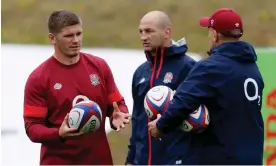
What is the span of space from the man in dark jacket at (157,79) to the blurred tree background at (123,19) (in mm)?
12124

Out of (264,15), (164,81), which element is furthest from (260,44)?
(164,81)

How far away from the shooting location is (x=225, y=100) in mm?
7020

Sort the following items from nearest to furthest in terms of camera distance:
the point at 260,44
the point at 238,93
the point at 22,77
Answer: the point at 238,93
the point at 22,77
the point at 260,44

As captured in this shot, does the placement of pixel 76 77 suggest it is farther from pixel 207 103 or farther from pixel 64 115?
pixel 207 103

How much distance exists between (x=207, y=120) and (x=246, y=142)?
1.06 ft

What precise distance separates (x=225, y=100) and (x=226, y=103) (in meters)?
0.02

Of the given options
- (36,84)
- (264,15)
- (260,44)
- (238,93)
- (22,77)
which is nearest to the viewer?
(238,93)

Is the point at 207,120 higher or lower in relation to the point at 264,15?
lower

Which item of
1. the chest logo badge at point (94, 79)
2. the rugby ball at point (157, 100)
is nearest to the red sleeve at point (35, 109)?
the chest logo badge at point (94, 79)

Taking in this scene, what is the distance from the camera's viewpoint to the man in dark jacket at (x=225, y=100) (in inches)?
276

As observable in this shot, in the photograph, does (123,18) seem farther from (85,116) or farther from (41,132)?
(85,116)

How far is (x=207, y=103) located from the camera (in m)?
7.07

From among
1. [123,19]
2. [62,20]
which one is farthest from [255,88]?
[123,19]

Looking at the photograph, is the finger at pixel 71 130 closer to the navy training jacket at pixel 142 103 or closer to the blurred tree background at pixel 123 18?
the navy training jacket at pixel 142 103
